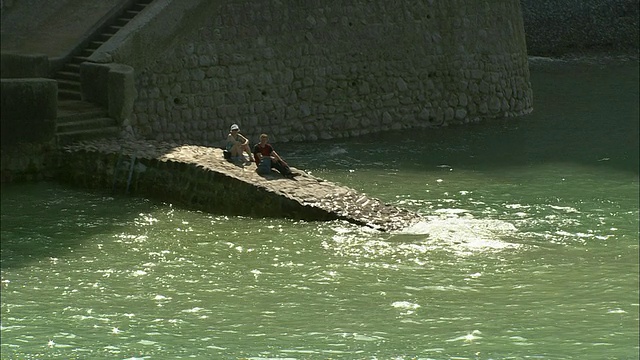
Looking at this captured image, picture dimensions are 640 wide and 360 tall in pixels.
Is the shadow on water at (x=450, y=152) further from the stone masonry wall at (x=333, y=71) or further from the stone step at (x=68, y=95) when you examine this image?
the stone step at (x=68, y=95)

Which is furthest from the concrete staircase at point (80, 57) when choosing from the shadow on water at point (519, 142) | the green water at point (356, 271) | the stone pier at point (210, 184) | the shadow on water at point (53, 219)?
the shadow on water at point (519, 142)

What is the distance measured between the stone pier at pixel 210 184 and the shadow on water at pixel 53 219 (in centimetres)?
40

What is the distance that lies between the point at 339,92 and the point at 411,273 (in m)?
11.2

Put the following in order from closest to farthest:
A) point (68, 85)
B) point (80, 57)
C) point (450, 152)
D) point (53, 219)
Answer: point (53, 219) → point (68, 85) → point (80, 57) → point (450, 152)

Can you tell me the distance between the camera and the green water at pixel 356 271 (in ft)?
46.5

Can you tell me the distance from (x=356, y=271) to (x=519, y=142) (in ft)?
36.0

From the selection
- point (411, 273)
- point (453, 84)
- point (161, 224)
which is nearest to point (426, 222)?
point (411, 273)

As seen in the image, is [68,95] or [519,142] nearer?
[68,95]

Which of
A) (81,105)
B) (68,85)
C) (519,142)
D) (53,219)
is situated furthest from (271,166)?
(519,142)

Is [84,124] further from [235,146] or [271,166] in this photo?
[271,166]

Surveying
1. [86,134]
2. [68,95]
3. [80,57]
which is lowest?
[86,134]

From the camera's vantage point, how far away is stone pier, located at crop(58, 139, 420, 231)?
65.0 ft

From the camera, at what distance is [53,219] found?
20062mm

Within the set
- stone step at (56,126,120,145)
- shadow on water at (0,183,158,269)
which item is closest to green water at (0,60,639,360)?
shadow on water at (0,183,158,269)
